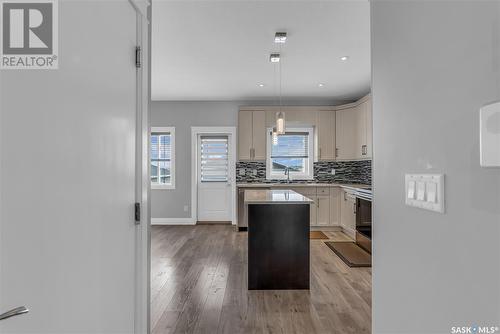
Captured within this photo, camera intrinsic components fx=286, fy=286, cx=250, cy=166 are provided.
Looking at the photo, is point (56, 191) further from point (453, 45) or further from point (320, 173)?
point (320, 173)

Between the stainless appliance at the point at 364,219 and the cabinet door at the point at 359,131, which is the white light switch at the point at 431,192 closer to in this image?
the stainless appliance at the point at 364,219

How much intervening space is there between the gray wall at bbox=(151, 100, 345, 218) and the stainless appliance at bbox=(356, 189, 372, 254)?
250 cm

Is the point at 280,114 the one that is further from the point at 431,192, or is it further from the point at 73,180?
the point at 73,180

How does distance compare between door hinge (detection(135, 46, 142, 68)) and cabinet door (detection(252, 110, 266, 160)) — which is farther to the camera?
cabinet door (detection(252, 110, 266, 160))

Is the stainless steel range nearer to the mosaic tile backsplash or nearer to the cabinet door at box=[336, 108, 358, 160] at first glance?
the cabinet door at box=[336, 108, 358, 160]

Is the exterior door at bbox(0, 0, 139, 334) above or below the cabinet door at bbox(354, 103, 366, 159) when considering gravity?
below

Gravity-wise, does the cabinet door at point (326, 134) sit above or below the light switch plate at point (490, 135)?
above

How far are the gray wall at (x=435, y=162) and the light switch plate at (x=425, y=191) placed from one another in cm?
2

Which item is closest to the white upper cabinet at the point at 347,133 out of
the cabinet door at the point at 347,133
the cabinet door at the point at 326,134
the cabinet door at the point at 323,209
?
the cabinet door at the point at 347,133

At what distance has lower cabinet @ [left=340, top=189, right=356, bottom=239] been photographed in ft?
16.3

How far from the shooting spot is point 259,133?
5914 mm

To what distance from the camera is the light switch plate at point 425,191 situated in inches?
31.2

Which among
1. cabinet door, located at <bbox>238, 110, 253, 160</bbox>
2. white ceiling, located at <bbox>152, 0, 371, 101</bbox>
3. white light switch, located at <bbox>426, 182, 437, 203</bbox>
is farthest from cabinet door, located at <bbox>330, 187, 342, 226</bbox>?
white light switch, located at <bbox>426, 182, 437, 203</bbox>

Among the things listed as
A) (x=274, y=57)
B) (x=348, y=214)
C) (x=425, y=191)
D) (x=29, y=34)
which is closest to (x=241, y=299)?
(x=425, y=191)
